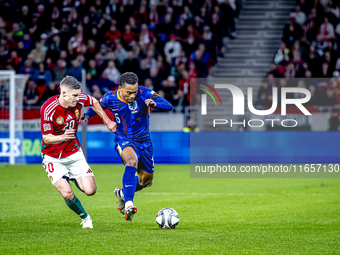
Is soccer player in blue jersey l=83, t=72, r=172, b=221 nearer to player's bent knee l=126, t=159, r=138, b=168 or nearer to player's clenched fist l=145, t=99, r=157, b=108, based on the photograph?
player's bent knee l=126, t=159, r=138, b=168

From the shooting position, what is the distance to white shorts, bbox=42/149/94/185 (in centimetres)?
688

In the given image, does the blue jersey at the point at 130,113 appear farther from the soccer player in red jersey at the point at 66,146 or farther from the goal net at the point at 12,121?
the goal net at the point at 12,121

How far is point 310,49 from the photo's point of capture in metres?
18.2

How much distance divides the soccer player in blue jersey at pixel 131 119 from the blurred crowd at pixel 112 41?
8.52 metres

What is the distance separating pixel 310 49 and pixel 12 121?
31.6 feet

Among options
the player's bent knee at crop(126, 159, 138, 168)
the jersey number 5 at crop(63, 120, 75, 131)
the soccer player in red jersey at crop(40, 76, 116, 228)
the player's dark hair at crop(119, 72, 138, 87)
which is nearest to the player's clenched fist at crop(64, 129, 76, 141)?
the soccer player in red jersey at crop(40, 76, 116, 228)

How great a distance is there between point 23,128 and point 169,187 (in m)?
6.39

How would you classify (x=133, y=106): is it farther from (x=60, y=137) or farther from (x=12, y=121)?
(x=12, y=121)

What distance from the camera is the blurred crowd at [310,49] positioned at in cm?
1559

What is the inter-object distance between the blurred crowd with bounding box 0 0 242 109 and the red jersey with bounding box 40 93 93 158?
9457 millimetres

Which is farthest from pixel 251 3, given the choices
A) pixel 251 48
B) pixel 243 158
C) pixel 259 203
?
pixel 259 203

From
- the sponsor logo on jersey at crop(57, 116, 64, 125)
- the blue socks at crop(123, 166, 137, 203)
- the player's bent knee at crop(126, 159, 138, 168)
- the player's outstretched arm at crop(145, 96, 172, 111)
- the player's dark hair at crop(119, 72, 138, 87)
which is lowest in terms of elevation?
the blue socks at crop(123, 166, 137, 203)

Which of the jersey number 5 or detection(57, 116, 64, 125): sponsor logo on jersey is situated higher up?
detection(57, 116, 64, 125): sponsor logo on jersey

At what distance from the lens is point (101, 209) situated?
28.4 feet
